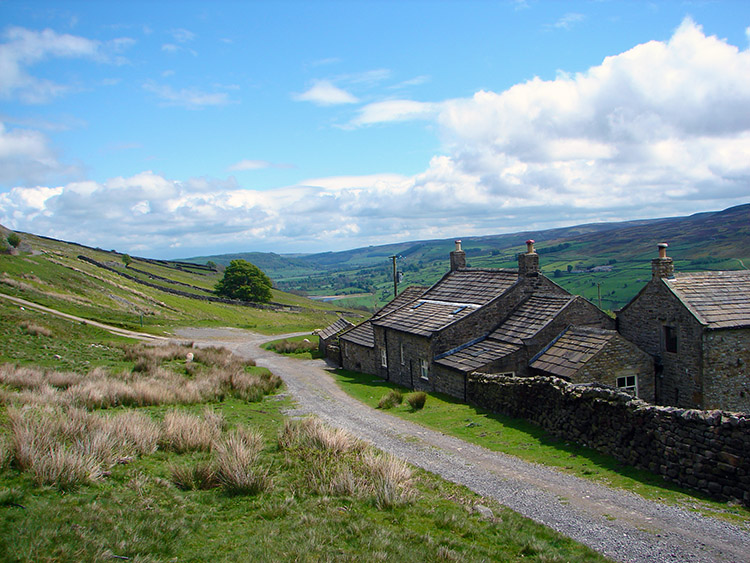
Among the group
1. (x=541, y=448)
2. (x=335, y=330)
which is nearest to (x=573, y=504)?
(x=541, y=448)

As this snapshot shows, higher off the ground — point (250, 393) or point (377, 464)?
point (377, 464)

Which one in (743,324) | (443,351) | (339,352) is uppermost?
(743,324)

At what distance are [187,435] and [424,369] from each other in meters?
16.2

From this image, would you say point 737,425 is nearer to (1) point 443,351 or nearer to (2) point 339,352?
(1) point 443,351

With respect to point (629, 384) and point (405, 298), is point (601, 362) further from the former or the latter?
point (405, 298)

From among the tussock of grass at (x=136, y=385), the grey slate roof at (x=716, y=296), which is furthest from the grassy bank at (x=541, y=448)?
the grey slate roof at (x=716, y=296)

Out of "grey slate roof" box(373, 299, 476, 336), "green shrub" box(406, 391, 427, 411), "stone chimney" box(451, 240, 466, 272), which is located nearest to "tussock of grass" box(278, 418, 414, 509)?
"green shrub" box(406, 391, 427, 411)

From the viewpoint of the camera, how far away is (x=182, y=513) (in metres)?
7.63

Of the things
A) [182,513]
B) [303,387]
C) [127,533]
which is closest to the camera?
[127,533]

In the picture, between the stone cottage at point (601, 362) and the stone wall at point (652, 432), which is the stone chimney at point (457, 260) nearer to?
the stone cottage at point (601, 362)

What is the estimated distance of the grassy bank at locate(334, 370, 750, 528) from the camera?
1004 centimetres

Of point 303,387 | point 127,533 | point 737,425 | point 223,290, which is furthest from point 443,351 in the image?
point 223,290

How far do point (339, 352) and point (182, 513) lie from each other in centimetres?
2983

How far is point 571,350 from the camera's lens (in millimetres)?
20953
